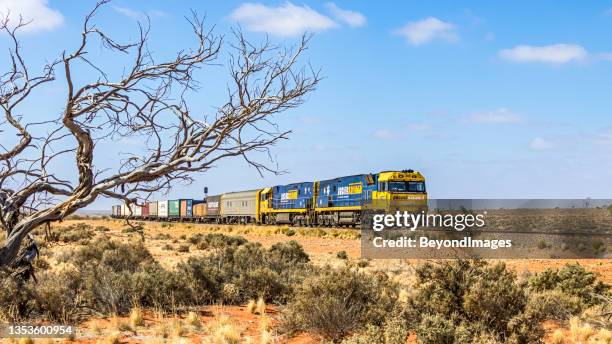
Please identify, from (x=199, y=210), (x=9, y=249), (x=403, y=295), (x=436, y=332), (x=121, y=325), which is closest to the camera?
(x=436, y=332)

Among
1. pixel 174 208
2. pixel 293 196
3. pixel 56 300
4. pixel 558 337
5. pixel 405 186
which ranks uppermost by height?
pixel 405 186

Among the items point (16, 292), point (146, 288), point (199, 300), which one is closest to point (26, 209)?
point (16, 292)

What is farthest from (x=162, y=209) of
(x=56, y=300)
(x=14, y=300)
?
(x=14, y=300)

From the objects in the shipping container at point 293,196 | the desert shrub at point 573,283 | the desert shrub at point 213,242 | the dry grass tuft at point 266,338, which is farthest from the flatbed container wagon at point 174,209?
the dry grass tuft at point 266,338

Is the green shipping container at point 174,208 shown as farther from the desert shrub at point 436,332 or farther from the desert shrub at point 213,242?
the desert shrub at point 436,332

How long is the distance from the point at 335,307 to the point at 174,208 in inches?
3095

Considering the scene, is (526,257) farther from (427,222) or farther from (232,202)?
(232,202)

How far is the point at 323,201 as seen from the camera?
47531mm

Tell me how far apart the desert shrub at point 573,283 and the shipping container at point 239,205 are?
46262 mm

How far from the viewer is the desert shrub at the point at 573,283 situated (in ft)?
51.6

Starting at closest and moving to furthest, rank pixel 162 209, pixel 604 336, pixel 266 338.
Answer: pixel 266 338 < pixel 604 336 < pixel 162 209

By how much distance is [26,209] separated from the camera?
1023cm

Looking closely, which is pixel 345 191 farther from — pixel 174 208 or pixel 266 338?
pixel 174 208

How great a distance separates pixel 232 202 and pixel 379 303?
193 ft
